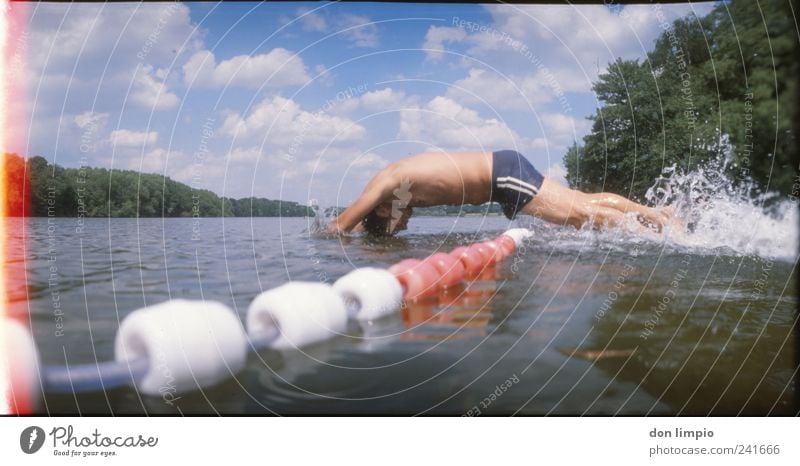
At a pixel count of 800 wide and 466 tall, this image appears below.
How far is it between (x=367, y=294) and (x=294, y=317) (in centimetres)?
21

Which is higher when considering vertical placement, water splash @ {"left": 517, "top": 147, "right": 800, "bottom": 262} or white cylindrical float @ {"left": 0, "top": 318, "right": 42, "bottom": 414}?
water splash @ {"left": 517, "top": 147, "right": 800, "bottom": 262}

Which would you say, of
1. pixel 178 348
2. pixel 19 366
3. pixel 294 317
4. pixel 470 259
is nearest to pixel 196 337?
pixel 178 348

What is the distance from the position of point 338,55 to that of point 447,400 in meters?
0.81

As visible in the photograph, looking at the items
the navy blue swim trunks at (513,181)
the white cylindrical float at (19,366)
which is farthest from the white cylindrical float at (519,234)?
the white cylindrical float at (19,366)

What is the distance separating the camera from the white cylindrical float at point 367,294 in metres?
1.24

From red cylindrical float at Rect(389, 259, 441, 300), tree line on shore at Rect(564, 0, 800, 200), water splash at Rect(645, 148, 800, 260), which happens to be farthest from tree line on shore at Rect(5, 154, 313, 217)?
water splash at Rect(645, 148, 800, 260)

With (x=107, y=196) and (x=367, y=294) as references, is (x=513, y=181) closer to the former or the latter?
(x=367, y=294)

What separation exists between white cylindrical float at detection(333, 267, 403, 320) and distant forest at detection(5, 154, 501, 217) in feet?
0.80

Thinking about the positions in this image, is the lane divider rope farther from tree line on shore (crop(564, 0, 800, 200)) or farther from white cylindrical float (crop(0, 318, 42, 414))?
tree line on shore (crop(564, 0, 800, 200))

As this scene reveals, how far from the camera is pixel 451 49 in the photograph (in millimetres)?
1255

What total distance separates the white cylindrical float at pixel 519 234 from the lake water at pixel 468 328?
236mm

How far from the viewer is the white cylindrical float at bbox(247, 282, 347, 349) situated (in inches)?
42.9

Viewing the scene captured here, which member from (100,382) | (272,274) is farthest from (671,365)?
(100,382)
